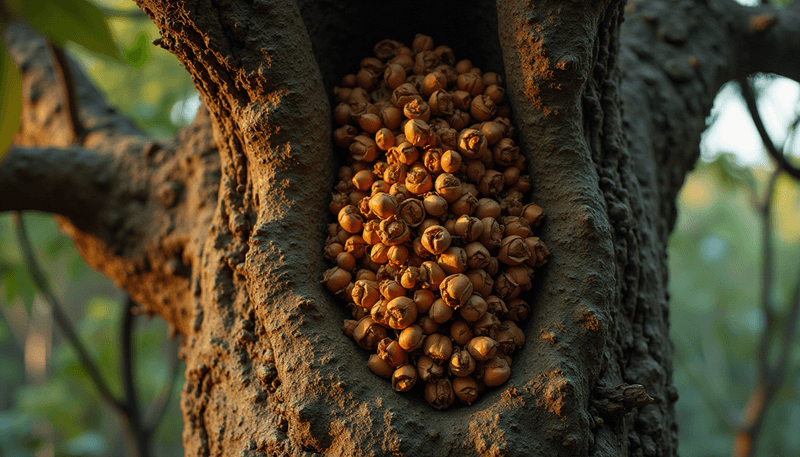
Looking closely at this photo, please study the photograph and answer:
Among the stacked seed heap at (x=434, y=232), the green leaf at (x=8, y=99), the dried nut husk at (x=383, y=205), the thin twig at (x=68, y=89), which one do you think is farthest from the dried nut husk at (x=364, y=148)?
the thin twig at (x=68, y=89)

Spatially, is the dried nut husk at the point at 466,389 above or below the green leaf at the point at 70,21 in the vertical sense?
below

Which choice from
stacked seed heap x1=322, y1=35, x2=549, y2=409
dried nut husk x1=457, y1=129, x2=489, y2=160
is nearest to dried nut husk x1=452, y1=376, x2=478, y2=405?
stacked seed heap x1=322, y1=35, x2=549, y2=409

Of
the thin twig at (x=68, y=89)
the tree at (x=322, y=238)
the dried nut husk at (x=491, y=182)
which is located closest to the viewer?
the tree at (x=322, y=238)

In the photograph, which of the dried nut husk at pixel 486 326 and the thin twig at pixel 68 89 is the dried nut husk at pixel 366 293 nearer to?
the dried nut husk at pixel 486 326

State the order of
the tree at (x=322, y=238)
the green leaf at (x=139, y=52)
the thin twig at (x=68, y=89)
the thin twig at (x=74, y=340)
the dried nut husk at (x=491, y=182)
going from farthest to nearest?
1. the thin twig at (x=74, y=340)
2. the green leaf at (x=139, y=52)
3. the thin twig at (x=68, y=89)
4. the dried nut husk at (x=491, y=182)
5. the tree at (x=322, y=238)

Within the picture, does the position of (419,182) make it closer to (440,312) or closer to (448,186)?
(448,186)
